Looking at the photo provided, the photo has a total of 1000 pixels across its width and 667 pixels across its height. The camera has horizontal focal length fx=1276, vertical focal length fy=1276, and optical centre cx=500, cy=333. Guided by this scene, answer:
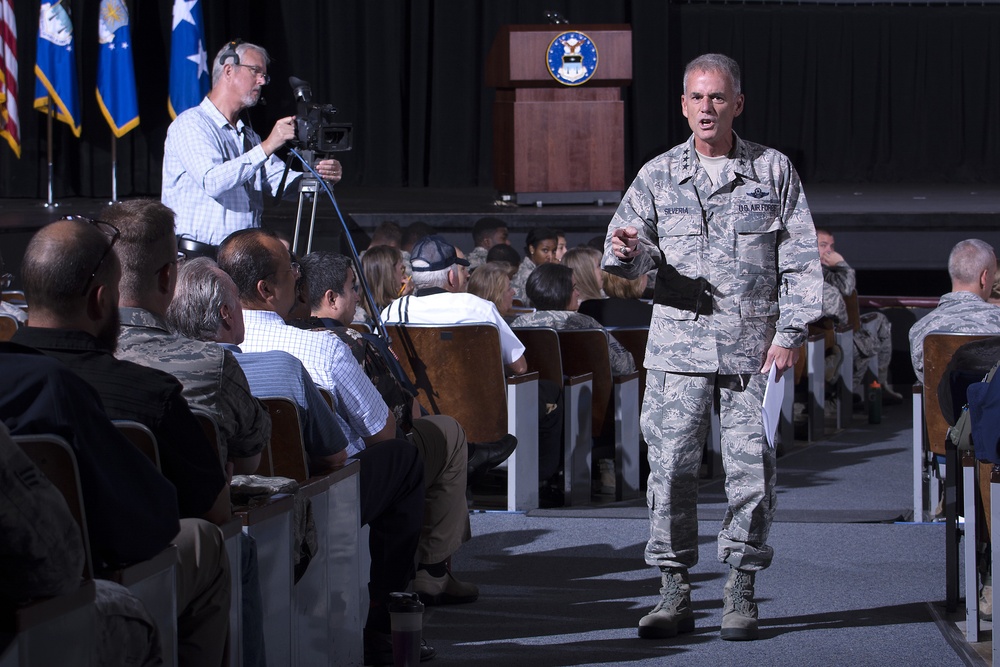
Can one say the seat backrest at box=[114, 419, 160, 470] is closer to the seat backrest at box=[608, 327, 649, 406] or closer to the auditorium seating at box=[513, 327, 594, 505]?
the auditorium seating at box=[513, 327, 594, 505]

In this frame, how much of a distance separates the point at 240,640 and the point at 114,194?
25.9 ft

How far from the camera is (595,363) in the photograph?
15.8 ft

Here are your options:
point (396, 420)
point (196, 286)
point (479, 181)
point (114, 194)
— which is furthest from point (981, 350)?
point (479, 181)

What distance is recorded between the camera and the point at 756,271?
3.04m

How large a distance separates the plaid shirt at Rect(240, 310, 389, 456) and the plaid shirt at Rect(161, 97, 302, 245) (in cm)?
155

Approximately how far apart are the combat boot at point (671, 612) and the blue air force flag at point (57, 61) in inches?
306

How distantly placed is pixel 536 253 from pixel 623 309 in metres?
1.65

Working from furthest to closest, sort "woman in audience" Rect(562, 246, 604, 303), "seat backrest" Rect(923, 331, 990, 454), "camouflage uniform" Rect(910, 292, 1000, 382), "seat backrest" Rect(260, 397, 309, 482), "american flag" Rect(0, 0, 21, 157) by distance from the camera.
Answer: "american flag" Rect(0, 0, 21, 157)
"woman in audience" Rect(562, 246, 604, 303)
"camouflage uniform" Rect(910, 292, 1000, 382)
"seat backrest" Rect(923, 331, 990, 454)
"seat backrest" Rect(260, 397, 309, 482)

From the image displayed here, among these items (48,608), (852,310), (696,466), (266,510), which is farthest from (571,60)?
(48,608)

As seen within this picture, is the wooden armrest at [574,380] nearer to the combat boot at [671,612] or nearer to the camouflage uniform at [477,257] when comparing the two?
the combat boot at [671,612]

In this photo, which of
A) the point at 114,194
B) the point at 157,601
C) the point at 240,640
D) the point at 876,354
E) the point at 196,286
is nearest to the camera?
the point at 157,601

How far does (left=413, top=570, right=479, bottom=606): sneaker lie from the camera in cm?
338

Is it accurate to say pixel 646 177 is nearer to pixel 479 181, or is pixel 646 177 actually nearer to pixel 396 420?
pixel 396 420

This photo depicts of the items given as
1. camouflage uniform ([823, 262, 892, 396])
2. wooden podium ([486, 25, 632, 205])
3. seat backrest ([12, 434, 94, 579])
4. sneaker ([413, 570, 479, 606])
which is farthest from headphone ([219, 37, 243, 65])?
wooden podium ([486, 25, 632, 205])
